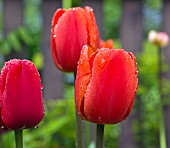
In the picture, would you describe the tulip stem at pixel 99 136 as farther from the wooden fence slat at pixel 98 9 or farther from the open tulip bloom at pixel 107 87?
the wooden fence slat at pixel 98 9

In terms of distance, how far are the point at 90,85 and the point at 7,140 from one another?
65.5 inches

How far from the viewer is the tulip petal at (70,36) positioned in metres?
0.81

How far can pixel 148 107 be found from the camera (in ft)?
9.74

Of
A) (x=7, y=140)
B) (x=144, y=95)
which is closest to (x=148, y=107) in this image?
(x=144, y=95)

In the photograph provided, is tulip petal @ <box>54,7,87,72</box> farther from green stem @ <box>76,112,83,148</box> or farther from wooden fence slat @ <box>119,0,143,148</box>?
wooden fence slat @ <box>119,0,143,148</box>

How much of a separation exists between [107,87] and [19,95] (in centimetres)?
9

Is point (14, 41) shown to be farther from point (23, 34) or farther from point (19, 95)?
point (19, 95)

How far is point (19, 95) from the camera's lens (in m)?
0.65

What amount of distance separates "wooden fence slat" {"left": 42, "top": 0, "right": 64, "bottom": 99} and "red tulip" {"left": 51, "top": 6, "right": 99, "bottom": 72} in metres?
2.00

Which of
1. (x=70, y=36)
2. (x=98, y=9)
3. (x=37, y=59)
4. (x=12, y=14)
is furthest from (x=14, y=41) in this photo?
(x=70, y=36)

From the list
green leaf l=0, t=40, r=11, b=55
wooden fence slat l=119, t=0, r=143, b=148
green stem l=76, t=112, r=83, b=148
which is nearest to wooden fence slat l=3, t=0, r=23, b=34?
green leaf l=0, t=40, r=11, b=55

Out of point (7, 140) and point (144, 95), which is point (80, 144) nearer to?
point (7, 140)

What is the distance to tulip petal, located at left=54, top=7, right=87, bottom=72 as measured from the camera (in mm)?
809

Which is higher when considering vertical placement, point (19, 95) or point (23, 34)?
point (19, 95)
